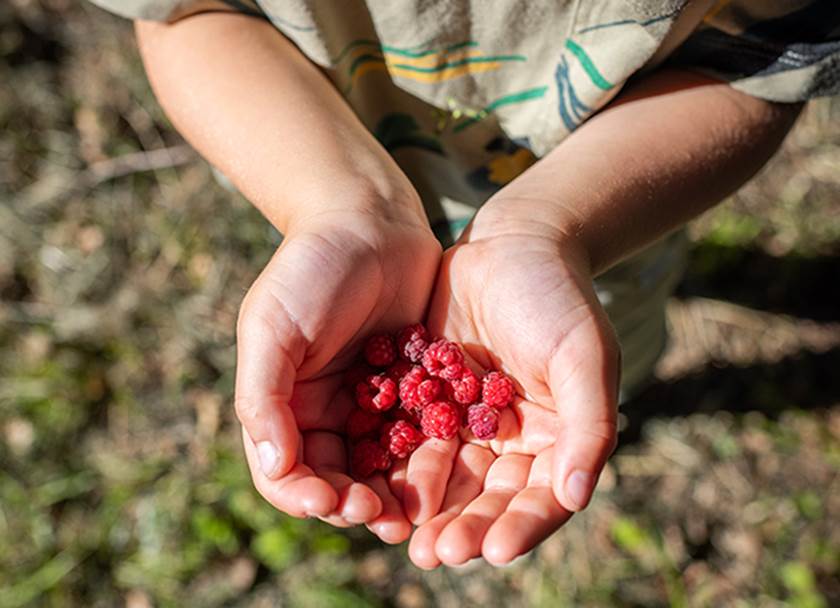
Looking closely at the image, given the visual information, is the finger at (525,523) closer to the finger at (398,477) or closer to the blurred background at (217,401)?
the finger at (398,477)

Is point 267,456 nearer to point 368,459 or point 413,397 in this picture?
point 368,459

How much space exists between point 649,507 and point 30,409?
195 cm

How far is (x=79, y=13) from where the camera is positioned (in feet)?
10.9

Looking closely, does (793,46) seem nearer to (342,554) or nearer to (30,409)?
(342,554)

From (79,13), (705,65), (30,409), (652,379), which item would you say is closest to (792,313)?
(652,379)

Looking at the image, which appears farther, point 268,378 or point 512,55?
point 512,55

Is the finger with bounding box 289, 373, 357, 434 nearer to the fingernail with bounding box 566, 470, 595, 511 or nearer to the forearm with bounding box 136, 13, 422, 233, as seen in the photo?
the forearm with bounding box 136, 13, 422, 233

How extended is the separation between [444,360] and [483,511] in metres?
0.29

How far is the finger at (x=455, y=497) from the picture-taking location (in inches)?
45.8

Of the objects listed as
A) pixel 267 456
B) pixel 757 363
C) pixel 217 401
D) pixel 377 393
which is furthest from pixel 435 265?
pixel 757 363

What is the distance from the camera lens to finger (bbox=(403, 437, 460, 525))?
126 cm

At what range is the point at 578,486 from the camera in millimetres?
1114

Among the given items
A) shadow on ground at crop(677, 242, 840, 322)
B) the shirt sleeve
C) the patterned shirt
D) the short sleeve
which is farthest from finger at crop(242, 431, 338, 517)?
shadow on ground at crop(677, 242, 840, 322)

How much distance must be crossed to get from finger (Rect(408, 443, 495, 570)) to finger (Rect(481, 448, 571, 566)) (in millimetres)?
80
